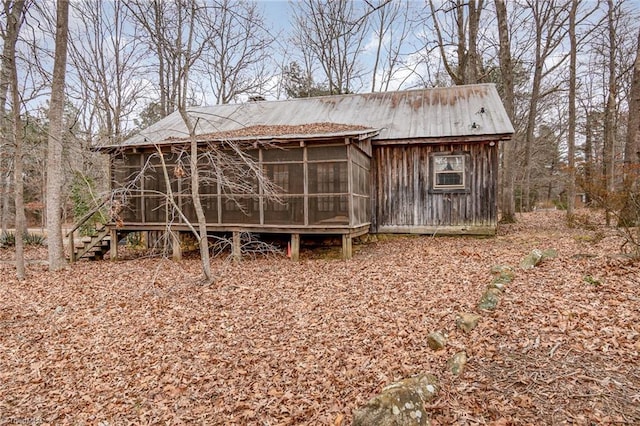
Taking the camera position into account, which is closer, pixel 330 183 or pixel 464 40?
pixel 330 183

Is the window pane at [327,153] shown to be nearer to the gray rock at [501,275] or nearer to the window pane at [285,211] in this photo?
the window pane at [285,211]

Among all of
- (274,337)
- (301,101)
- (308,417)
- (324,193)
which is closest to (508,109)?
(301,101)

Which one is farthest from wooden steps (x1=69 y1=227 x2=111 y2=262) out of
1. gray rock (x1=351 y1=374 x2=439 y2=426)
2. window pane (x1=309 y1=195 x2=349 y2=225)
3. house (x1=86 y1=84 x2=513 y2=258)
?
gray rock (x1=351 y1=374 x2=439 y2=426)

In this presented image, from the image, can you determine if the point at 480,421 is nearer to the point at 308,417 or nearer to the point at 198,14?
the point at 308,417

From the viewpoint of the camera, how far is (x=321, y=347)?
4805 mm

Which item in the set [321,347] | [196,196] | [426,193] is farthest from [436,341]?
[426,193]

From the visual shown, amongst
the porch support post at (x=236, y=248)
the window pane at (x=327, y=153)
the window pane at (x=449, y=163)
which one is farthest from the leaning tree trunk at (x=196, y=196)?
the window pane at (x=449, y=163)

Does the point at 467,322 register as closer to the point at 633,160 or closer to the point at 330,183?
the point at 330,183

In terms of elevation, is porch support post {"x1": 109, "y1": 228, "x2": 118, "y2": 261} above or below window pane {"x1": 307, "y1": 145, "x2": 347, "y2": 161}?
below

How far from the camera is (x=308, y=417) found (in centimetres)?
360

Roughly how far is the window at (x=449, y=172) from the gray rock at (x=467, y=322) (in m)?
7.43

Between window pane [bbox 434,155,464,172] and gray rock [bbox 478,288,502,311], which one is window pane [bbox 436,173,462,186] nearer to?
window pane [bbox 434,155,464,172]

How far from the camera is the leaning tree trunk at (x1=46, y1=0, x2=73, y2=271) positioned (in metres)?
9.52

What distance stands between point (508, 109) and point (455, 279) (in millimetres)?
11378
